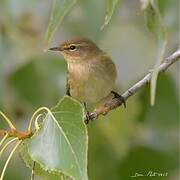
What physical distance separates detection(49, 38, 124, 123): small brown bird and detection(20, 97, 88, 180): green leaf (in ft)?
5.15

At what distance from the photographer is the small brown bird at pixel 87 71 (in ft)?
13.5

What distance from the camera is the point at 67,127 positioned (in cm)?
227

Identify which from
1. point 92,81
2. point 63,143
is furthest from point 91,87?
point 63,143

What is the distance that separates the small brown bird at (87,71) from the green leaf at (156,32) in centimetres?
175

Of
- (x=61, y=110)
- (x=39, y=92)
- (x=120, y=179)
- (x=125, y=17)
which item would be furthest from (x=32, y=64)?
(x=61, y=110)

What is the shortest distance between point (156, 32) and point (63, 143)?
1.72ft

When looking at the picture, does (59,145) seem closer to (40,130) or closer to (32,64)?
(40,130)

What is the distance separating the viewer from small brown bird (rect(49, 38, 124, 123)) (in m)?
4.12

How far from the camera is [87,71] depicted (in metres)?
4.32

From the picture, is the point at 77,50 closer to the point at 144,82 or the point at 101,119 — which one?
the point at 101,119

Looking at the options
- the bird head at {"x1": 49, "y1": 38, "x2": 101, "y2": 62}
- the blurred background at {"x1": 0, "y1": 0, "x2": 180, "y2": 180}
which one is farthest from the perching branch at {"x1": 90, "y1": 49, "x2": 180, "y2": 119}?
the bird head at {"x1": 49, "y1": 38, "x2": 101, "y2": 62}

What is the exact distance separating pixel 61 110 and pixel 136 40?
401cm
